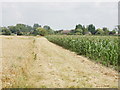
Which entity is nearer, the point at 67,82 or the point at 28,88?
the point at 28,88

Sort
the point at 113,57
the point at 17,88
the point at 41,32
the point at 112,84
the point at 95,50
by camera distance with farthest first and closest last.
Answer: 1. the point at 41,32
2. the point at 95,50
3. the point at 113,57
4. the point at 112,84
5. the point at 17,88

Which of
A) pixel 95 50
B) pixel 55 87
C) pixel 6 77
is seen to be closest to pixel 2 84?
pixel 6 77

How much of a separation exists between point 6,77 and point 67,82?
2201 mm

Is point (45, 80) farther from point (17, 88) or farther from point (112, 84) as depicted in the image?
point (112, 84)

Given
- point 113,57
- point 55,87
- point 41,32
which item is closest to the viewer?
point 55,87

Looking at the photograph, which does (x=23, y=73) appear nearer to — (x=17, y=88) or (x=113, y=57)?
(x=17, y=88)

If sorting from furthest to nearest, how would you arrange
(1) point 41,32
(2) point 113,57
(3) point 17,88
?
(1) point 41,32, (2) point 113,57, (3) point 17,88

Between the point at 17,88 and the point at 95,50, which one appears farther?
the point at 95,50

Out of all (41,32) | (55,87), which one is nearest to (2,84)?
(55,87)

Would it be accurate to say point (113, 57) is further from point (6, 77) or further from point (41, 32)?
point (41, 32)

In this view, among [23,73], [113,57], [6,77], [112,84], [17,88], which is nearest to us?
[17,88]

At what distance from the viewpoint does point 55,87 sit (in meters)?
5.07

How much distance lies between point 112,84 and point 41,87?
234 centimetres

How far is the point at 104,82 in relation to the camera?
5758mm
